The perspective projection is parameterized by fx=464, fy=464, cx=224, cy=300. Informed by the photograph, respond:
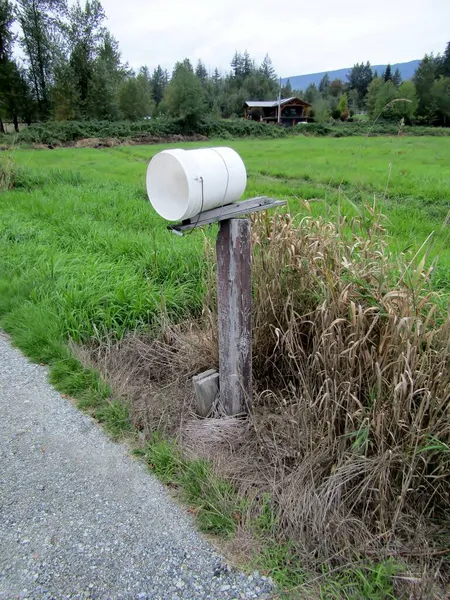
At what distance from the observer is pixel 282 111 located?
50.4 metres

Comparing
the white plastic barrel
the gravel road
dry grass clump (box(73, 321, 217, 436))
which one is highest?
the white plastic barrel

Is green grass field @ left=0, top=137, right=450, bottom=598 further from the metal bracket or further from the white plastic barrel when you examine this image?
the white plastic barrel

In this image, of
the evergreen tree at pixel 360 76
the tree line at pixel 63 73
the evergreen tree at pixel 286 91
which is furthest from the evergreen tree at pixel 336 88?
the tree line at pixel 63 73

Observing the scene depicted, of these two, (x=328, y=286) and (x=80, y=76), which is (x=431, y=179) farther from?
(x=80, y=76)

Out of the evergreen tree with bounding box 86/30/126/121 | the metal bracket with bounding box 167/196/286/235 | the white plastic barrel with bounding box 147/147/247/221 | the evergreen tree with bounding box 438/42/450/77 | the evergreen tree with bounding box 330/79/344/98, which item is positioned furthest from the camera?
the evergreen tree with bounding box 330/79/344/98

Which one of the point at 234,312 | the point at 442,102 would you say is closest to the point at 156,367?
the point at 234,312

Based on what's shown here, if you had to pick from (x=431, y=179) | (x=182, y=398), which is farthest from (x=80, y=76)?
(x=182, y=398)

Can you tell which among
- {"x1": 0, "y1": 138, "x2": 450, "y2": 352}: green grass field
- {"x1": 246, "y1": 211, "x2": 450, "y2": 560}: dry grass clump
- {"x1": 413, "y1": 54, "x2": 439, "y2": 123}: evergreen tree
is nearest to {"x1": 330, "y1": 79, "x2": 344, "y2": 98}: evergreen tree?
{"x1": 413, "y1": 54, "x2": 439, "y2": 123}: evergreen tree

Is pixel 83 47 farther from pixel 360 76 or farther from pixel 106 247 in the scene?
pixel 360 76

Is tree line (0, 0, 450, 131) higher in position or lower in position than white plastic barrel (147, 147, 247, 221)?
Result: higher

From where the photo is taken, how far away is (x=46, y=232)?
5.99 metres

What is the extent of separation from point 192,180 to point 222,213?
30 centimetres

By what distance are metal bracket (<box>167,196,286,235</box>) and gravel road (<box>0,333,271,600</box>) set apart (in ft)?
3.97

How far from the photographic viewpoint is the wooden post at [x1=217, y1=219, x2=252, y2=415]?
7.86 feet
